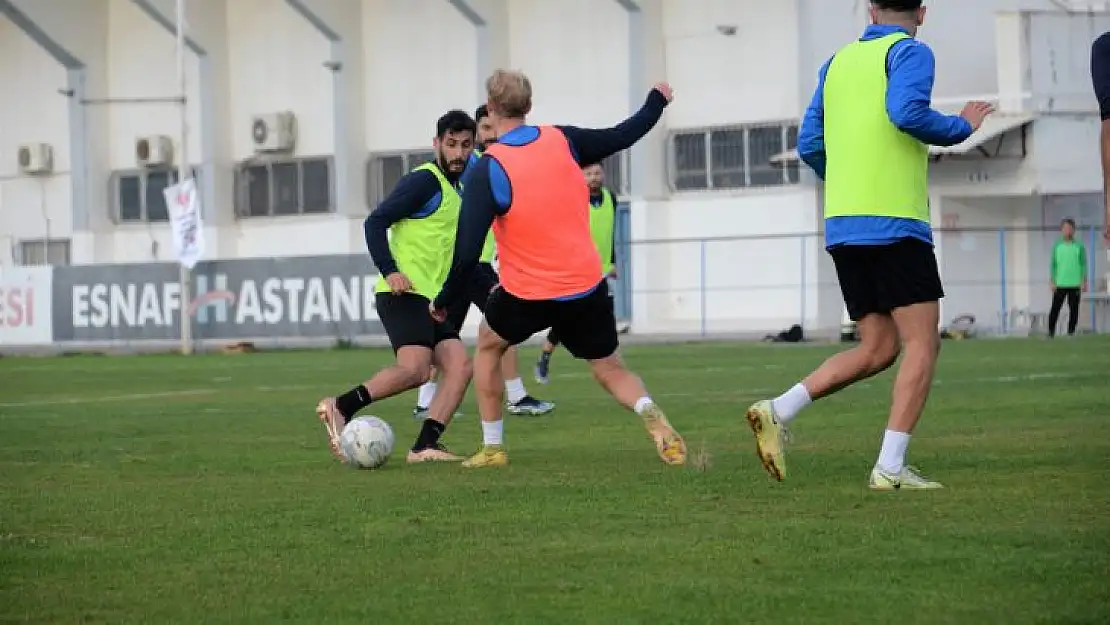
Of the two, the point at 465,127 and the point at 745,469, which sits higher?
the point at 465,127

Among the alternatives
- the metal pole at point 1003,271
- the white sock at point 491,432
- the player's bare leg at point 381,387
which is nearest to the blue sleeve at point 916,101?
the white sock at point 491,432

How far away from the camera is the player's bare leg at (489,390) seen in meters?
10.8

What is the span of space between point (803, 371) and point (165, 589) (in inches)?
622

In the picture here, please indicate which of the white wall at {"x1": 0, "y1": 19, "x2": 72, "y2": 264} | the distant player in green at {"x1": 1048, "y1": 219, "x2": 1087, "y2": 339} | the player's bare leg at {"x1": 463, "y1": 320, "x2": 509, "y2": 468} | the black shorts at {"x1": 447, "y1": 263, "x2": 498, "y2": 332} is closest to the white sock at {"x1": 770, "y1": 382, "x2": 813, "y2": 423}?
the player's bare leg at {"x1": 463, "y1": 320, "x2": 509, "y2": 468}

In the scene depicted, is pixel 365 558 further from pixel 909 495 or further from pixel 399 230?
pixel 399 230

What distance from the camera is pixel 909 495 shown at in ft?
28.8

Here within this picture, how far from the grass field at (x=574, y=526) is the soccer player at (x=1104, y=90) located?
127 cm

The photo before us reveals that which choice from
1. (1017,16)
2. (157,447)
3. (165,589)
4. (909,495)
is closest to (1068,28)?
(1017,16)

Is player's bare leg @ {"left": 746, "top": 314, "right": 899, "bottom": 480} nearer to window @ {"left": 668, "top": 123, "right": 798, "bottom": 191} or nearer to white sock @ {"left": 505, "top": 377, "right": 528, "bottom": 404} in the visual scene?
white sock @ {"left": 505, "top": 377, "right": 528, "bottom": 404}

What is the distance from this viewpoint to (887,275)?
8.98m

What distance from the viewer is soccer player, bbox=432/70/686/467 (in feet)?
34.0

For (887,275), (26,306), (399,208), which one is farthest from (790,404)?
(26,306)

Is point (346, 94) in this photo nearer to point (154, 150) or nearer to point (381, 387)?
point (154, 150)

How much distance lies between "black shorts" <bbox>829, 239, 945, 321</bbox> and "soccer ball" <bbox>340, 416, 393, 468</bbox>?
318 cm
